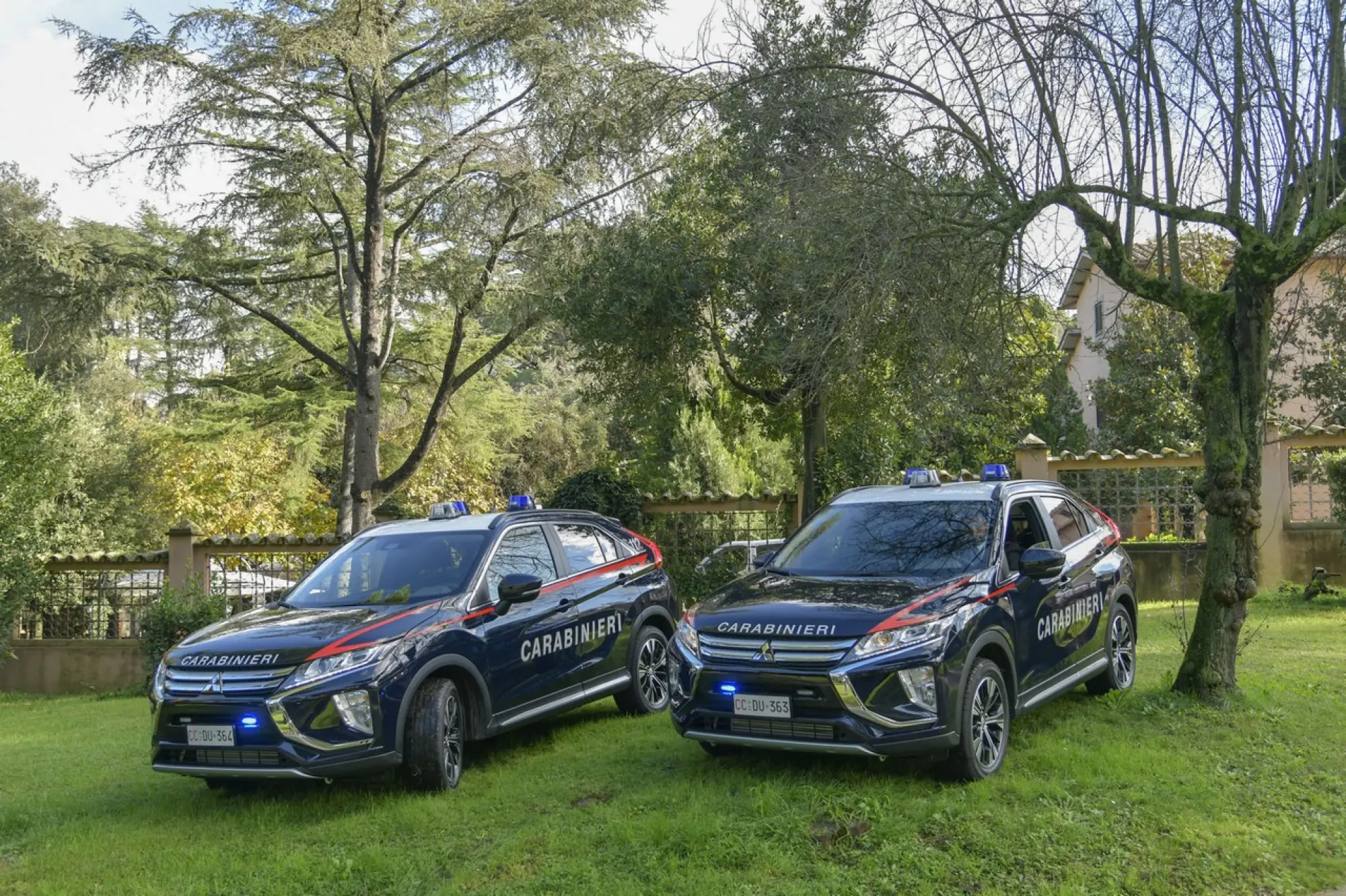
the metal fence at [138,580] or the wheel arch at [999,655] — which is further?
the metal fence at [138,580]

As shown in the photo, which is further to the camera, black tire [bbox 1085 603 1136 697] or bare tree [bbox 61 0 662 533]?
bare tree [bbox 61 0 662 533]

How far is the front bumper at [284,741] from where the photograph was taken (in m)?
5.98

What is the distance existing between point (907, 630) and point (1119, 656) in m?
3.31

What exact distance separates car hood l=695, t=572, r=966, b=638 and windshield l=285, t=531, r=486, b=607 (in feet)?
5.54

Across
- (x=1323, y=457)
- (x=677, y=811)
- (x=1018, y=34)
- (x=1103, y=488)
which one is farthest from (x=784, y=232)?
(x=1323, y=457)

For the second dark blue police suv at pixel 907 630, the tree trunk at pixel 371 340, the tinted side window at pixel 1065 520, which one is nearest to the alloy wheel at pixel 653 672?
the second dark blue police suv at pixel 907 630

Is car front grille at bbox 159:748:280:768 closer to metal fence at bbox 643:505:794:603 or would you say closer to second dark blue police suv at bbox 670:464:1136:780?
second dark blue police suv at bbox 670:464:1136:780

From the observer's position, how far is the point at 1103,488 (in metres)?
→ 16.5

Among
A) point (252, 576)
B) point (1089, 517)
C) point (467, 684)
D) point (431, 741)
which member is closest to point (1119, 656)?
point (1089, 517)

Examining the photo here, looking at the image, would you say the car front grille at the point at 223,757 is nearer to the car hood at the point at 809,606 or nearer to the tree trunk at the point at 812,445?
the car hood at the point at 809,606

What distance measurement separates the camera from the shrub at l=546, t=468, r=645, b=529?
1447 centimetres

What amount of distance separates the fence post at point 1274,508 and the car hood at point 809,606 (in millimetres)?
11239

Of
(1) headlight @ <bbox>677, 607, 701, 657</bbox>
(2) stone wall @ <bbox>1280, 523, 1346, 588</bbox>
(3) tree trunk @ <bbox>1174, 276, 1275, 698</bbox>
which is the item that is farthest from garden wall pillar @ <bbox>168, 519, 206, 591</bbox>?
(2) stone wall @ <bbox>1280, 523, 1346, 588</bbox>

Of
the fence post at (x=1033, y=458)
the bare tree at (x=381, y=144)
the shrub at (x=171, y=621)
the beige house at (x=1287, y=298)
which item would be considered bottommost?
the shrub at (x=171, y=621)
